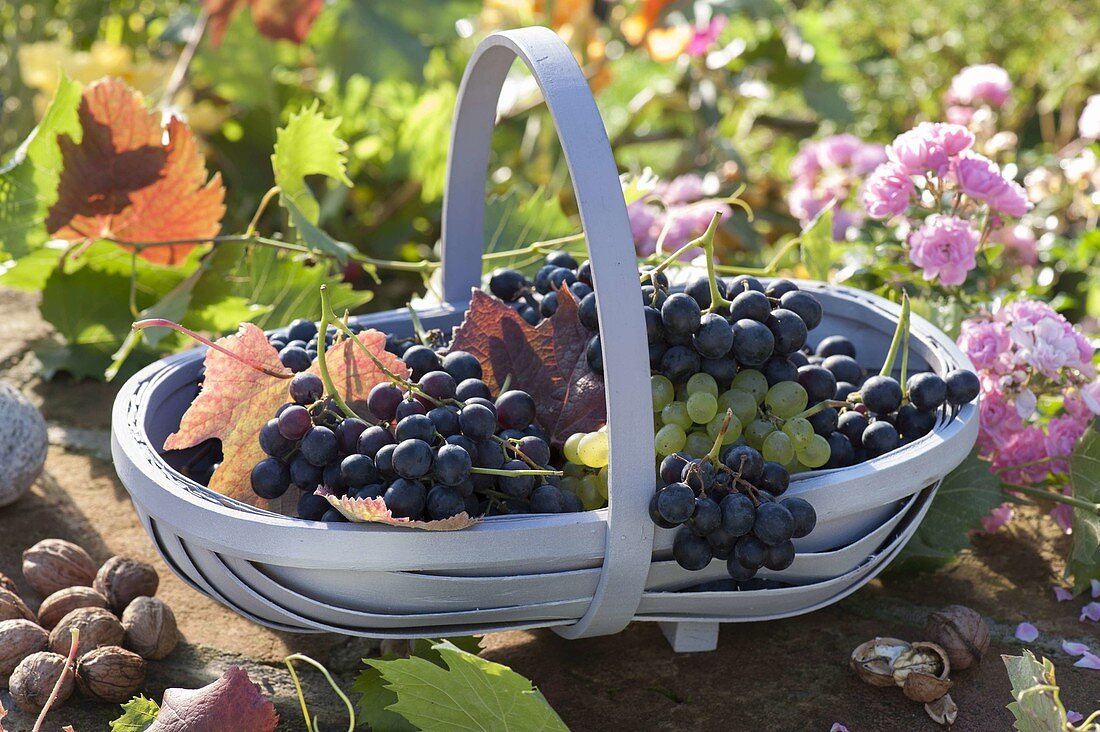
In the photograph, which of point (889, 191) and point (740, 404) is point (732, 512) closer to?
point (740, 404)

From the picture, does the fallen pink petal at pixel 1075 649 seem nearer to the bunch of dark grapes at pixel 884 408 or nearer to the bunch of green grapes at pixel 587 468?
the bunch of dark grapes at pixel 884 408

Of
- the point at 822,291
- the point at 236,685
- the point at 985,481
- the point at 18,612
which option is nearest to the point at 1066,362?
the point at 985,481

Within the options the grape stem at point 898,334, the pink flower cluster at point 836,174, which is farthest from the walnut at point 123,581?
the pink flower cluster at point 836,174

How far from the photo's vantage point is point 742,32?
3432 mm

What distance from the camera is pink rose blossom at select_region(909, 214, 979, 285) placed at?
48.6 inches

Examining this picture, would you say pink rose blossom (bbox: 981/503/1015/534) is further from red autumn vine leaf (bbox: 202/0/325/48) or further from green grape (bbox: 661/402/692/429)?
red autumn vine leaf (bbox: 202/0/325/48)

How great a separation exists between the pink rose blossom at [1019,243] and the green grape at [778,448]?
0.89 meters

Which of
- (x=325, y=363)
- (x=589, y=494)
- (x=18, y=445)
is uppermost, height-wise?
(x=325, y=363)

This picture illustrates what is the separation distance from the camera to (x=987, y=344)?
1177mm

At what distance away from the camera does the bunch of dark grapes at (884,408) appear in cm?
95

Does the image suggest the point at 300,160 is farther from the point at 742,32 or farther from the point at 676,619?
the point at 742,32

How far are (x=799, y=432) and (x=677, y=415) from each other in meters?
0.10

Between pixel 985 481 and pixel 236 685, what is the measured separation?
0.76 meters

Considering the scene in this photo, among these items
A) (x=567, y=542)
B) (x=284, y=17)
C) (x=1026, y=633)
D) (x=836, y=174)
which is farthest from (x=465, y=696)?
(x=284, y=17)
